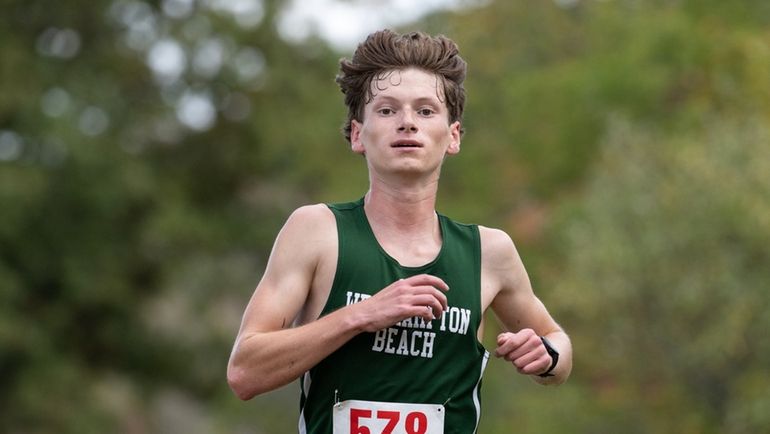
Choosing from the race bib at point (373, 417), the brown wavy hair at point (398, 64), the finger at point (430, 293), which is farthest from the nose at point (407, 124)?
the race bib at point (373, 417)

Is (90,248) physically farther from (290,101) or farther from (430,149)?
(430,149)

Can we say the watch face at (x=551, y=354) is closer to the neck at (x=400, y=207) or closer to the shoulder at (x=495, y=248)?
the shoulder at (x=495, y=248)

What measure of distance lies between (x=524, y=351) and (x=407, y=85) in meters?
0.95

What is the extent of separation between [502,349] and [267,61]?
26147mm

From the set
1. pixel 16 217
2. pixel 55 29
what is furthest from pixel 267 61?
pixel 16 217

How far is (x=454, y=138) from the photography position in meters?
5.32

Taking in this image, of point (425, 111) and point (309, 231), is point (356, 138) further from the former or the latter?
point (309, 231)

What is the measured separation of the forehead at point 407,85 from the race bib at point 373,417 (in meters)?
1.00

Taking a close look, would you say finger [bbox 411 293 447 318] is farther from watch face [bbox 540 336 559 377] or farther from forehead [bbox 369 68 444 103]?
forehead [bbox 369 68 444 103]

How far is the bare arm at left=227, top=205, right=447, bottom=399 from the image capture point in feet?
15.5

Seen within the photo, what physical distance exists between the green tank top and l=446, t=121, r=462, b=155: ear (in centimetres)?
34

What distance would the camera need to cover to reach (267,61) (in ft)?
101

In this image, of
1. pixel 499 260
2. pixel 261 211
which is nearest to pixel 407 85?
pixel 499 260

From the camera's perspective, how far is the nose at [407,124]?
16.7 ft
